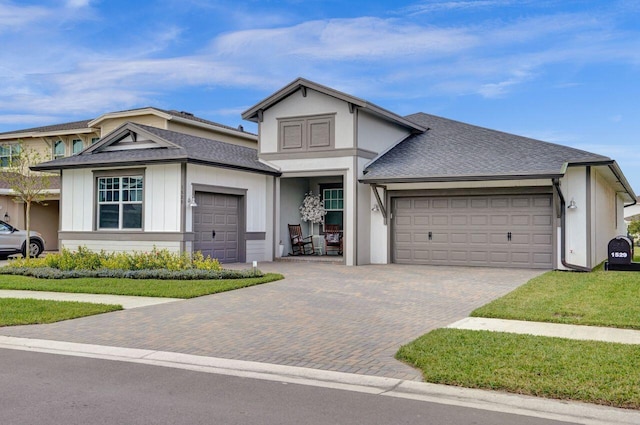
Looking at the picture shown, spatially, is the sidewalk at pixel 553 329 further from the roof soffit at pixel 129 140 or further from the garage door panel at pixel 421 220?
the roof soffit at pixel 129 140

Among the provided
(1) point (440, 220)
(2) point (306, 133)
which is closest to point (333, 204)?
(2) point (306, 133)

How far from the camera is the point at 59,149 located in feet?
107

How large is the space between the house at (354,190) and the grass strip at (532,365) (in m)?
10.2

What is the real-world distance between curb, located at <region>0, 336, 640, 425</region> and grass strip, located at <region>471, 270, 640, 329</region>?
4113 millimetres

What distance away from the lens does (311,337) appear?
344 inches

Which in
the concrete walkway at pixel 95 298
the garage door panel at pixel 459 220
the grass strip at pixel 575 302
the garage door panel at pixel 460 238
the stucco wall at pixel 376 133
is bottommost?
the concrete walkway at pixel 95 298

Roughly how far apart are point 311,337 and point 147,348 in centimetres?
222

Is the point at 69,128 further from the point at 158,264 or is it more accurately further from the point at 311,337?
the point at 311,337

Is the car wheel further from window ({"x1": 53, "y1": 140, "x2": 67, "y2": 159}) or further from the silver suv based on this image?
window ({"x1": 53, "y1": 140, "x2": 67, "y2": 159})

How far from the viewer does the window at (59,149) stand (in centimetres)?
3222

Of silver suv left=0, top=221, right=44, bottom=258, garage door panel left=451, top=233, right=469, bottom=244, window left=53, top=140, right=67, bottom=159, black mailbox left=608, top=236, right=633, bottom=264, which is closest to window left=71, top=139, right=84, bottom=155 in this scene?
window left=53, top=140, right=67, bottom=159

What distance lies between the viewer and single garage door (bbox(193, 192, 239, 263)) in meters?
19.3

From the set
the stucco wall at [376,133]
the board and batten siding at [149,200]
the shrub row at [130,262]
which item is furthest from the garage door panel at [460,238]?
the board and batten siding at [149,200]

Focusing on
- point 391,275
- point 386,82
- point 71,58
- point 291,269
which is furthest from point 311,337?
point 386,82
